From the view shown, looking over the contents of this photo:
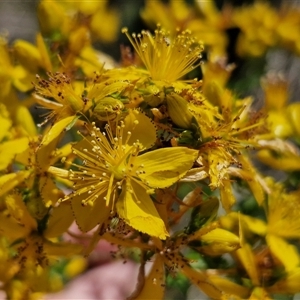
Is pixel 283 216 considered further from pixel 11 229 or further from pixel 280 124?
pixel 11 229

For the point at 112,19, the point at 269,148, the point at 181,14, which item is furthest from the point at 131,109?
the point at 112,19

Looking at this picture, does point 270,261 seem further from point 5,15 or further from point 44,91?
point 5,15

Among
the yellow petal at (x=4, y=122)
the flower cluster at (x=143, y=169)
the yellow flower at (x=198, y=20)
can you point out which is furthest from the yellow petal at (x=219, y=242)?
the yellow flower at (x=198, y=20)

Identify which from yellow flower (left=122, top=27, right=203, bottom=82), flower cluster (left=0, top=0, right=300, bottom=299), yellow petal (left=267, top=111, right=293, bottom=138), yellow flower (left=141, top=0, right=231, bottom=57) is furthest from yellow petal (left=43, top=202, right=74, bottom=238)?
yellow flower (left=141, top=0, right=231, bottom=57)

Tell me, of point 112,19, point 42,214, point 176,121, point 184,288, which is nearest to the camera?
point 176,121

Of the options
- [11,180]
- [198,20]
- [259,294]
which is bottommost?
[259,294]

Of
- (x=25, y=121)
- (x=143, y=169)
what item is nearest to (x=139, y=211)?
(x=143, y=169)

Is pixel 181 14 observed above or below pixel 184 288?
above

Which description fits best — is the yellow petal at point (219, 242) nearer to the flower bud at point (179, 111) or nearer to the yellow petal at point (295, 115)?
the flower bud at point (179, 111)
